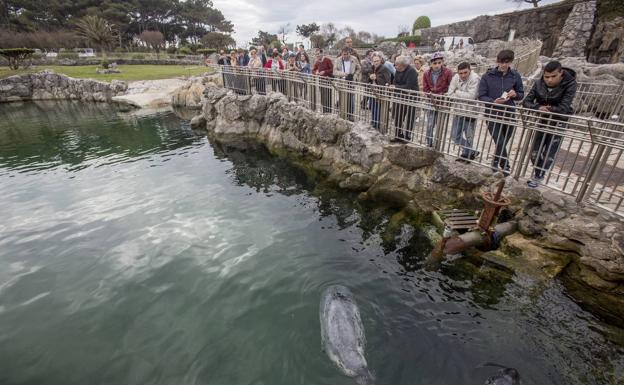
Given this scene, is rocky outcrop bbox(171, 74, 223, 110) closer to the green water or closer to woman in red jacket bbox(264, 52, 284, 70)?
woman in red jacket bbox(264, 52, 284, 70)

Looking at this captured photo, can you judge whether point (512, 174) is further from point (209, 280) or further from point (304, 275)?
point (209, 280)

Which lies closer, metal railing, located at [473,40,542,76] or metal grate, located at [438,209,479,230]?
metal grate, located at [438,209,479,230]

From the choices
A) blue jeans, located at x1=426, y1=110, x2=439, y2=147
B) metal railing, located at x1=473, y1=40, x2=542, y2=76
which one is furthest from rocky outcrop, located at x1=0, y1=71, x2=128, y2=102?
blue jeans, located at x1=426, y1=110, x2=439, y2=147

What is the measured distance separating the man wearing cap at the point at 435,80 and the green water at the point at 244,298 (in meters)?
3.19

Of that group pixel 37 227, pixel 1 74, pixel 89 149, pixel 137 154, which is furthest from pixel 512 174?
pixel 1 74

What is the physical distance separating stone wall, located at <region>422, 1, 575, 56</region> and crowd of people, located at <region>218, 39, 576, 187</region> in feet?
99.9

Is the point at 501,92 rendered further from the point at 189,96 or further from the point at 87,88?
the point at 87,88

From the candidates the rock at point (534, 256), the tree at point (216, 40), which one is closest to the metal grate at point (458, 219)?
the rock at point (534, 256)

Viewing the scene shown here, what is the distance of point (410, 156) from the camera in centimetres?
963

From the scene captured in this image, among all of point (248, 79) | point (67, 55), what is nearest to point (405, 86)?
point (248, 79)

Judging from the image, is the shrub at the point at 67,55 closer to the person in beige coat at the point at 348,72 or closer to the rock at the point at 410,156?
the person in beige coat at the point at 348,72

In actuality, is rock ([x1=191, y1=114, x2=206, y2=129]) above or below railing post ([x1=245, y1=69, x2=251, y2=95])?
below

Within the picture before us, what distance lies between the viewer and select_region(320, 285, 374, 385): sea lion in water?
4.69 meters

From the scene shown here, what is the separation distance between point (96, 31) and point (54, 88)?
75.2 ft
